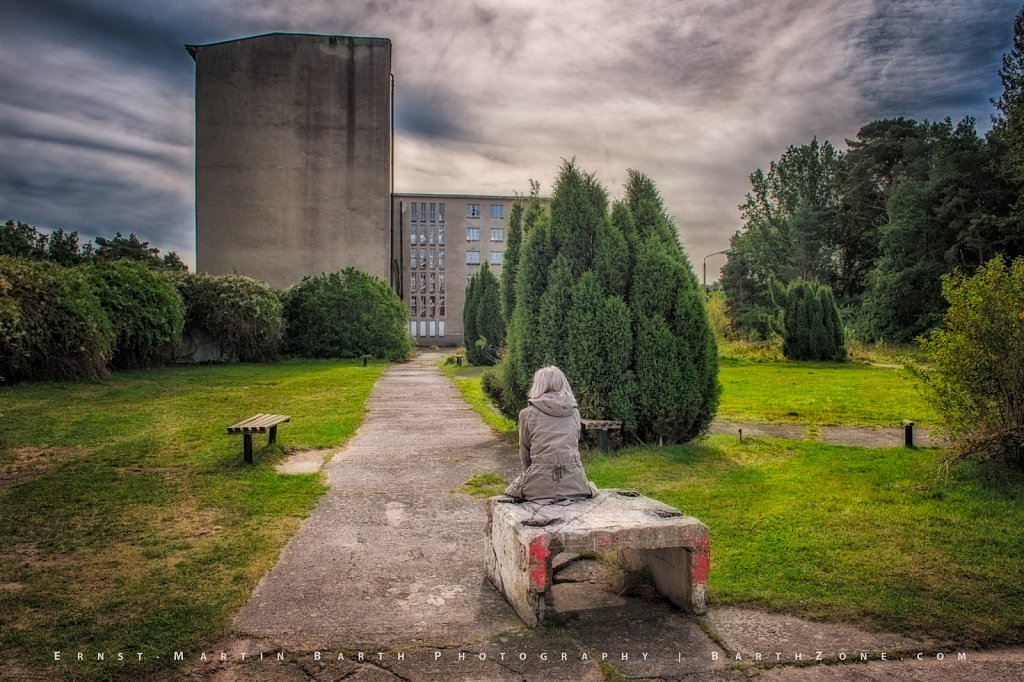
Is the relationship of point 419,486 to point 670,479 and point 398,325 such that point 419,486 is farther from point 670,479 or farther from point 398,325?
point 398,325

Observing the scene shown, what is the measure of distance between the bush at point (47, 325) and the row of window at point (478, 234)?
6254cm

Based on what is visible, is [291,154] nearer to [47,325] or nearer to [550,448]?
[47,325]

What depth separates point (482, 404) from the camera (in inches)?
620

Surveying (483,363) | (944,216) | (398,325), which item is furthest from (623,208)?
(944,216)

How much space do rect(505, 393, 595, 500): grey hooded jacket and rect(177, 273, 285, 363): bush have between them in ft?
93.6

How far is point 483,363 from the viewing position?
33.1 m

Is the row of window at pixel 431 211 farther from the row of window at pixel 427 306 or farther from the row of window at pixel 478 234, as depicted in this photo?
the row of window at pixel 427 306

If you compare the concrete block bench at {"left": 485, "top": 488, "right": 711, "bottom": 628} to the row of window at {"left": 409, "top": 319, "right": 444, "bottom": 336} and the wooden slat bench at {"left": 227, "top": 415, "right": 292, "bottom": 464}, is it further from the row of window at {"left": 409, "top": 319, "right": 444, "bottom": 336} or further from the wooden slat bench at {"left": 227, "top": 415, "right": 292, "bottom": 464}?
the row of window at {"left": 409, "top": 319, "right": 444, "bottom": 336}

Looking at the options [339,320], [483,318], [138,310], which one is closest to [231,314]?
[339,320]

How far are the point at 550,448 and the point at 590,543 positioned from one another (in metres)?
0.95

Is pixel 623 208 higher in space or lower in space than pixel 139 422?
higher

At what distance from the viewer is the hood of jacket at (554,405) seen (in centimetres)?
492

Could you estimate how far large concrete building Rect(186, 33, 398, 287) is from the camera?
4428 centimetres

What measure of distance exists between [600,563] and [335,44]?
47.5 meters
